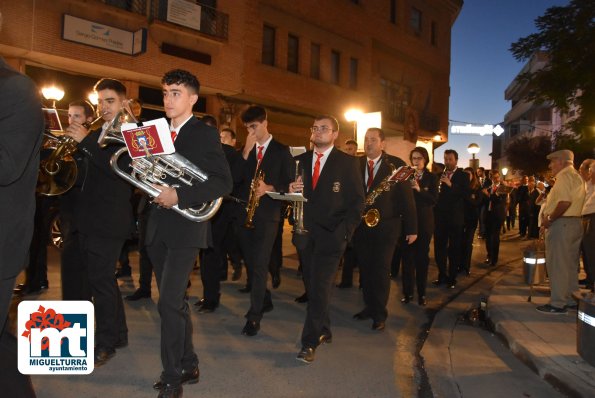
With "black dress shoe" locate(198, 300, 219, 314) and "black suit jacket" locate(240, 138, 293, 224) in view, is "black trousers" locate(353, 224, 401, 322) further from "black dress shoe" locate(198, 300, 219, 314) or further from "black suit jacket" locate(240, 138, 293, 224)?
"black dress shoe" locate(198, 300, 219, 314)

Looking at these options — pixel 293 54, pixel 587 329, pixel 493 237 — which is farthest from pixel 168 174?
pixel 293 54

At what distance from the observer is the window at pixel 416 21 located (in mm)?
30938

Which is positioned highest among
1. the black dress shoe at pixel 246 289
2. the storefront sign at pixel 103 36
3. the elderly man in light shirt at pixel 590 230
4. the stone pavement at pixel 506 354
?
the storefront sign at pixel 103 36

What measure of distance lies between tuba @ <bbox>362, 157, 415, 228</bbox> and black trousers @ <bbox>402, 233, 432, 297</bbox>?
1.30 meters

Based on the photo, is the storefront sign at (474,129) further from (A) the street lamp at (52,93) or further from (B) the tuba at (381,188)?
(B) the tuba at (381,188)

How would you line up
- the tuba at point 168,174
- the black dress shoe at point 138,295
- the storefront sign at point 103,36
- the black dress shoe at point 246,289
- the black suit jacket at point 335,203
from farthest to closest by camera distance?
the storefront sign at point 103,36 → the black dress shoe at point 246,289 → the black dress shoe at point 138,295 → the black suit jacket at point 335,203 → the tuba at point 168,174

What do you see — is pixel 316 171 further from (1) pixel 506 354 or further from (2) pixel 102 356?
(1) pixel 506 354

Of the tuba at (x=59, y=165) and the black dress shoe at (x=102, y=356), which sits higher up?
the tuba at (x=59, y=165)

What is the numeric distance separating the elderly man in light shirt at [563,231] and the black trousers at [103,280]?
534cm

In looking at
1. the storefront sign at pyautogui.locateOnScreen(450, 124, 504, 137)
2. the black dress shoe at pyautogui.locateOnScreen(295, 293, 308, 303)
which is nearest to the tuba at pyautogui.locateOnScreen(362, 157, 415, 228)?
the black dress shoe at pyautogui.locateOnScreen(295, 293, 308, 303)

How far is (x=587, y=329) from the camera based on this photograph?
4.50 meters

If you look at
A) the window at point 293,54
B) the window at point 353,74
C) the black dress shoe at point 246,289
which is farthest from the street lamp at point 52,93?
the window at point 353,74

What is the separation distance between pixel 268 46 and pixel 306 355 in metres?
18.4

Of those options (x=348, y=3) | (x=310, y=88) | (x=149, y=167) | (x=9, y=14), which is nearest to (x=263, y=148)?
(x=149, y=167)
